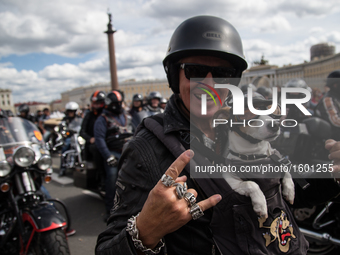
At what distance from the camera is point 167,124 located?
3.82 ft

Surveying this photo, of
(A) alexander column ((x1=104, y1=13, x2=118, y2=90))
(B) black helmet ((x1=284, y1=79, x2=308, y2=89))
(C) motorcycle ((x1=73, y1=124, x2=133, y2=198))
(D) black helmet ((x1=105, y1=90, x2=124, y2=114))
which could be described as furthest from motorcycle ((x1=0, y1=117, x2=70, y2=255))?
(A) alexander column ((x1=104, y1=13, x2=118, y2=90))

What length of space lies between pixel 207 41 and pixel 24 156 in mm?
2323

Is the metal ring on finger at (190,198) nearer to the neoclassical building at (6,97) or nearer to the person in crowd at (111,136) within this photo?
the person in crowd at (111,136)

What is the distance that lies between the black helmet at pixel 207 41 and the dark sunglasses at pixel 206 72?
66mm

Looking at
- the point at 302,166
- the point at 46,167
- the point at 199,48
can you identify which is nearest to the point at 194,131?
the point at 199,48

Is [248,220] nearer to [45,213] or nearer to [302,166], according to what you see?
[302,166]

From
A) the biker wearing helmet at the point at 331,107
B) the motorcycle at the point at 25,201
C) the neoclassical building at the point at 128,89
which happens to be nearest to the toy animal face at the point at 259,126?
the biker wearing helmet at the point at 331,107

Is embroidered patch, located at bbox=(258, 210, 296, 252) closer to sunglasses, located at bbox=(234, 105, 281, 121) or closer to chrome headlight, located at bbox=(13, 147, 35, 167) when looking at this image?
sunglasses, located at bbox=(234, 105, 281, 121)

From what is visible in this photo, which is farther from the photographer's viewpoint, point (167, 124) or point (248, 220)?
point (167, 124)

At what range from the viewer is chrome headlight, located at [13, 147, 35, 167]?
2670mm

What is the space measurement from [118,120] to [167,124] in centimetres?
336

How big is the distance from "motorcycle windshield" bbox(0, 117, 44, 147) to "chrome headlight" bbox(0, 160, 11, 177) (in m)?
0.26

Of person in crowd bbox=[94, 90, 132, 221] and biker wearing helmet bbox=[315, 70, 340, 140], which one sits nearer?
biker wearing helmet bbox=[315, 70, 340, 140]

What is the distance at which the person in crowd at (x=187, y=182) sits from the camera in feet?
2.96
